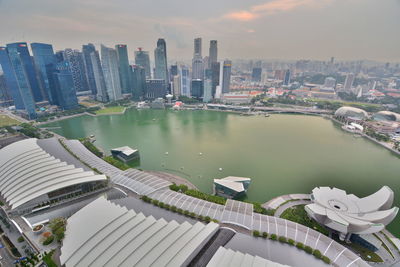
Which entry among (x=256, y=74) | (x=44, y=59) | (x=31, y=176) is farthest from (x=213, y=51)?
(x=31, y=176)

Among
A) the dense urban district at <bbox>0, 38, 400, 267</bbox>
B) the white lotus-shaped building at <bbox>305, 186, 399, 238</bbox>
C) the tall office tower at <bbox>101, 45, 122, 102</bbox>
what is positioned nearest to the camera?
the dense urban district at <bbox>0, 38, 400, 267</bbox>

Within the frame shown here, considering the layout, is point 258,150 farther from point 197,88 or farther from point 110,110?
point 110,110

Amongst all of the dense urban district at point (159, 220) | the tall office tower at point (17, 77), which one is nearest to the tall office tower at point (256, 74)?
the dense urban district at point (159, 220)

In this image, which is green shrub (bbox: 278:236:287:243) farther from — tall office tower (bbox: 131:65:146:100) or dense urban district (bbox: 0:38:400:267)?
tall office tower (bbox: 131:65:146:100)

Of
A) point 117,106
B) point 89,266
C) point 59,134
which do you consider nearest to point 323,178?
point 89,266

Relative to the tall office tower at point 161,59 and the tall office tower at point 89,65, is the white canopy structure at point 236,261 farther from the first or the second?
the tall office tower at point 89,65

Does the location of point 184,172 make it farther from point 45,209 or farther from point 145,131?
point 145,131

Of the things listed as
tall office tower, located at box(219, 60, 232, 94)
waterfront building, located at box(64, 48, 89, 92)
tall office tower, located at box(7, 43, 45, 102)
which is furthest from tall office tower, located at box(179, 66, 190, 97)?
tall office tower, located at box(7, 43, 45, 102)
